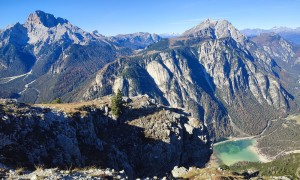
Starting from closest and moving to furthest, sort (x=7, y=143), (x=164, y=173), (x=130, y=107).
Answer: (x=7, y=143) < (x=164, y=173) < (x=130, y=107)

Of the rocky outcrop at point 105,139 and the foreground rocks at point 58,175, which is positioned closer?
the foreground rocks at point 58,175

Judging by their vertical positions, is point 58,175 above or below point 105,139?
above

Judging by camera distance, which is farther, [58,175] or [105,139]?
[105,139]

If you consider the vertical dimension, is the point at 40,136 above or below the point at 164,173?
above

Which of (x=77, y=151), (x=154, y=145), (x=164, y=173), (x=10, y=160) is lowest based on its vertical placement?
(x=164, y=173)

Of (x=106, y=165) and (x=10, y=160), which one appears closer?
A: (x=10, y=160)

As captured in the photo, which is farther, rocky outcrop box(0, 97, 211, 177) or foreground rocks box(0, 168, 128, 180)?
rocky outcrop box(0, 97, 211, 177)

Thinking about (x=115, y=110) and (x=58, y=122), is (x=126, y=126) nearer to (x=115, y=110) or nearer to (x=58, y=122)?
(x=115, y=110)

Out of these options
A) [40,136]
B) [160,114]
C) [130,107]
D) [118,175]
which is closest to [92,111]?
[130,107]
